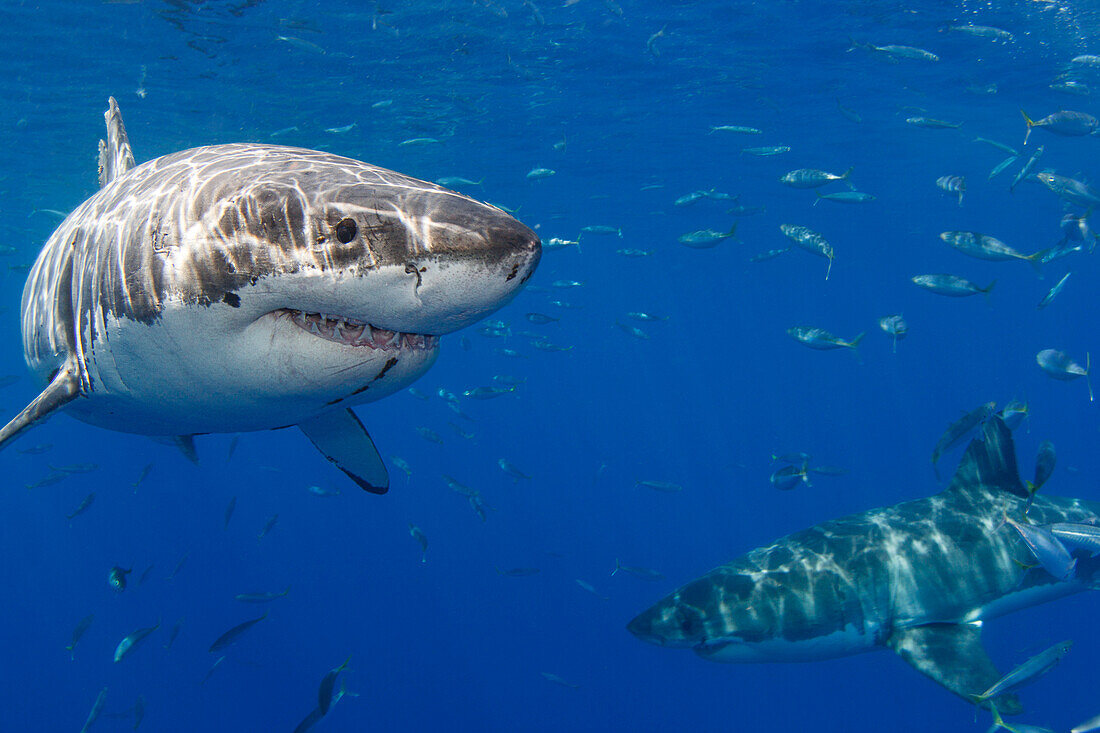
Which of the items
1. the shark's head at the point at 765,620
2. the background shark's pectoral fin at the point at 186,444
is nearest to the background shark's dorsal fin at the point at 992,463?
the shark's head at the point at 765,620

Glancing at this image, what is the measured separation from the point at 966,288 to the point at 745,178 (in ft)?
73.6

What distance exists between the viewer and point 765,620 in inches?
205

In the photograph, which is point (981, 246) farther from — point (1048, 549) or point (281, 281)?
point (281, 281)

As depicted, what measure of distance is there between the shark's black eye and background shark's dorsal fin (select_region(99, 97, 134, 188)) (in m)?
3.45

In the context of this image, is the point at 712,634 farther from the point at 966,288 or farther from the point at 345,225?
the point at 966,288

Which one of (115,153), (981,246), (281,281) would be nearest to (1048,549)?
(981,246)

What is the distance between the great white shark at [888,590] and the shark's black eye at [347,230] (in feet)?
15.6

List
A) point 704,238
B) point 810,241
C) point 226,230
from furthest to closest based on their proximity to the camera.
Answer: point 704,238, point 810,241, point 226,230

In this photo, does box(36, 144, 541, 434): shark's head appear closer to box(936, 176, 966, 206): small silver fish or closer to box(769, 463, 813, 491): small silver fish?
box(769, 463, 813, 491): small silver fish

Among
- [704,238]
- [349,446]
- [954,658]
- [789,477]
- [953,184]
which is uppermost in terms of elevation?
[953,184]

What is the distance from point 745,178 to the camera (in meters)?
28.0

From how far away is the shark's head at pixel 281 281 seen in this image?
1.70 m

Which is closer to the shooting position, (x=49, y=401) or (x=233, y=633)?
(x=49, y=401)

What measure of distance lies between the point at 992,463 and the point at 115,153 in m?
7.85
